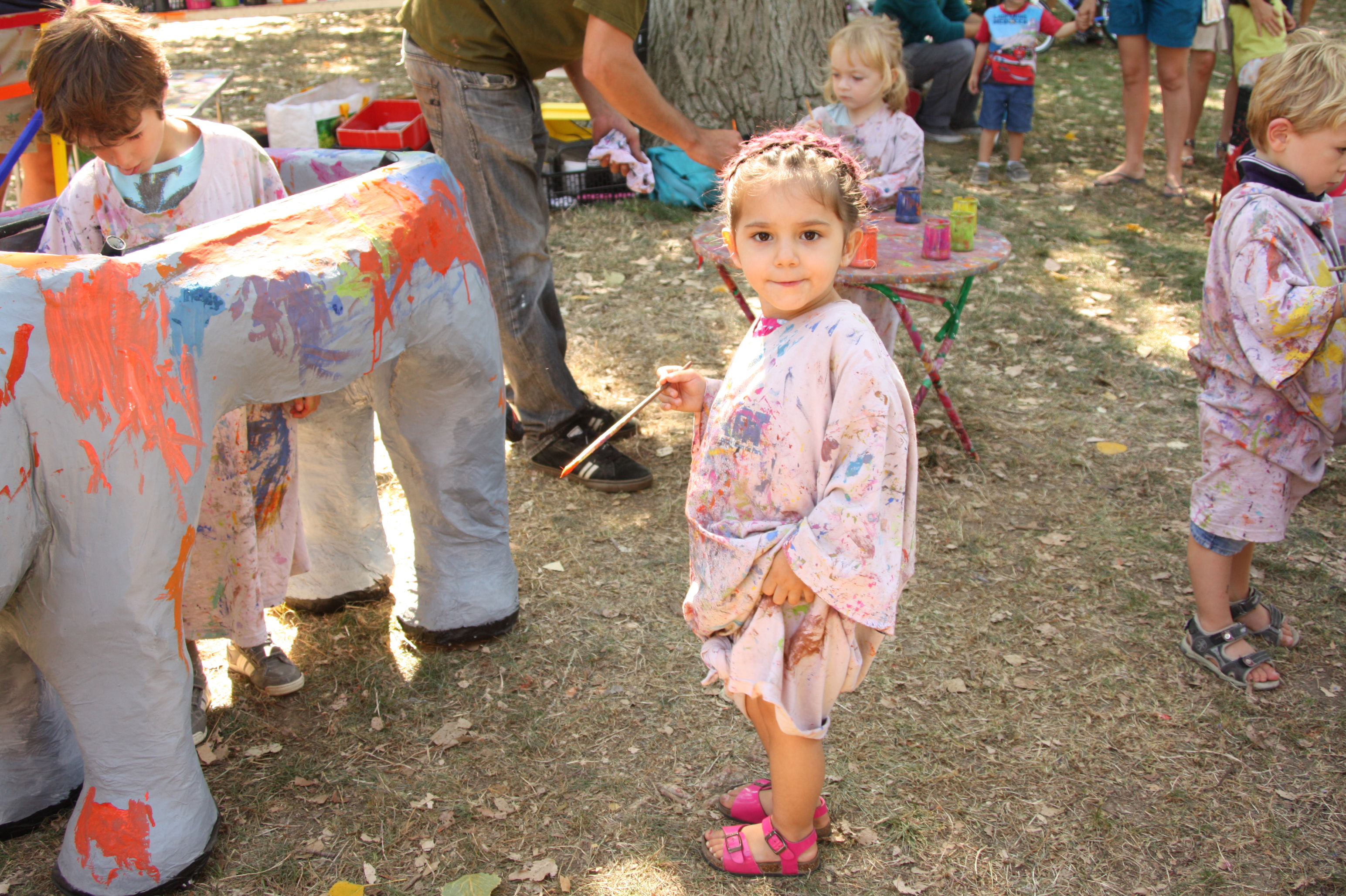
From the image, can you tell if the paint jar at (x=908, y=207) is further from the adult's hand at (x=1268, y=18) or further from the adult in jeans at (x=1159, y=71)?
the adult's hand at (x=1268, y=18)

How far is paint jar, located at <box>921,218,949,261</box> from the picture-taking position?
11.3 feet

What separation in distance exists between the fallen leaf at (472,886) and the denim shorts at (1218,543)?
199 cm

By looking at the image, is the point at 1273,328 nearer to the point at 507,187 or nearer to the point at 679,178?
the point at 507,187

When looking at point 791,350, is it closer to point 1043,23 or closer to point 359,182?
point 359,182

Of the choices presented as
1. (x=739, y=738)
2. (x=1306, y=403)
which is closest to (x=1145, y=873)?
(x=739, y=738)

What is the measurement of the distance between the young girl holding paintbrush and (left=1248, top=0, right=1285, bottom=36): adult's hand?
19.0 feet

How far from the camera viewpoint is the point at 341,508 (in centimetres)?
290

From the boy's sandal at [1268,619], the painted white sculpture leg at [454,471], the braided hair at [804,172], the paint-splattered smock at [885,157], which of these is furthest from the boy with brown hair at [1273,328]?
the painted white sculpture leg at [454,471]

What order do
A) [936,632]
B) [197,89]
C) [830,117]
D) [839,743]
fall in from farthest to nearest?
1. [197,89]
2. [830,117]
3. [936,632]
4. [839,743]

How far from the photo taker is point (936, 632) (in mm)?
2969

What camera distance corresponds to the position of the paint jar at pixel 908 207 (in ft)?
13.0

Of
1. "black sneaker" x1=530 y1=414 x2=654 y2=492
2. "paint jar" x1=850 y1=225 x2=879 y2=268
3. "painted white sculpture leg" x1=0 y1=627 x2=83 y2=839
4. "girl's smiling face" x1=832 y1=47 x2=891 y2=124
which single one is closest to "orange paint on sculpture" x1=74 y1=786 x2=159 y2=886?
"painted white sculpture leg" x1=0 y1=627 x2=83 y2=839

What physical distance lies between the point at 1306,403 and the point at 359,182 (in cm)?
229

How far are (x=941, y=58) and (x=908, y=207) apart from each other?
15.0 feet
